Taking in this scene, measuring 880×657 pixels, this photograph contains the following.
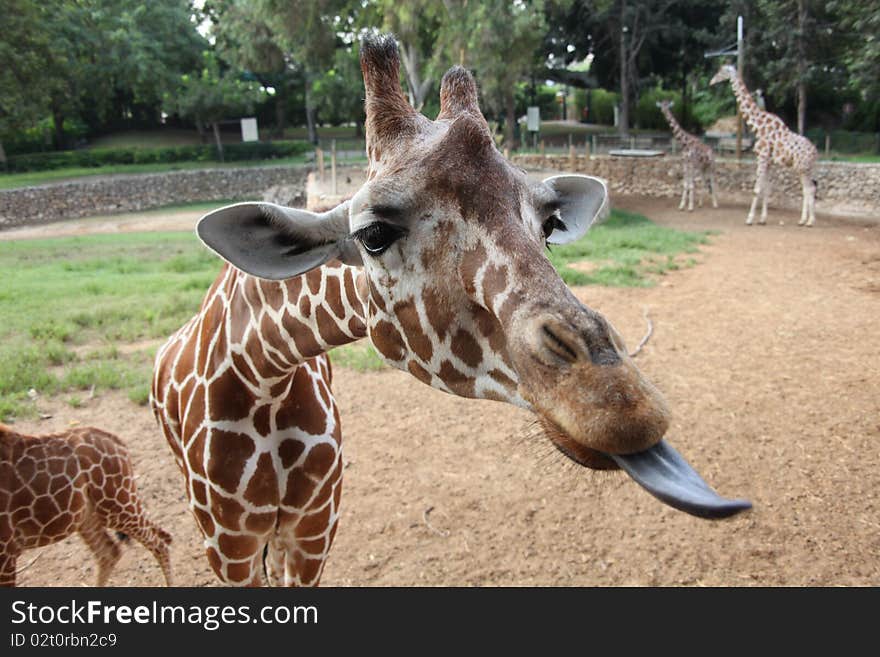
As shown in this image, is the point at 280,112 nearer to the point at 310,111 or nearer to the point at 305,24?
the point at 310,111

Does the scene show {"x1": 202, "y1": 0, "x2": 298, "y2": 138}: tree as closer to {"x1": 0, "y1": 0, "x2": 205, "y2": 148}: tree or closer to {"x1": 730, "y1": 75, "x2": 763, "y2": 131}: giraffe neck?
{"x1": 0, "y1": 0, "x2": 205, "y2": 148}: tree

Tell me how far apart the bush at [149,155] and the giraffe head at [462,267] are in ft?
98.4

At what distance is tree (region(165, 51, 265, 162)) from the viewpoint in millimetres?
30438

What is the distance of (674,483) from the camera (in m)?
1.50

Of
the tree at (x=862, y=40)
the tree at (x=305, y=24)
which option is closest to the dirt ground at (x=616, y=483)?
the tree at (x=862, y=40)

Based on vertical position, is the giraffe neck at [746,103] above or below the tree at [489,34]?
below

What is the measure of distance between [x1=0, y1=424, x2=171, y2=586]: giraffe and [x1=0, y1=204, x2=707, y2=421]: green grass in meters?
2.72

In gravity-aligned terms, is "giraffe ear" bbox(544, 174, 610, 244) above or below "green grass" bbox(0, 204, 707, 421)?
above

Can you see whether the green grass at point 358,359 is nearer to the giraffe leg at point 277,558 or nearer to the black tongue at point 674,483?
the giraffe leg at point 277,558

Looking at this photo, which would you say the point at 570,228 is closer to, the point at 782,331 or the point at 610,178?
the point at 782,331

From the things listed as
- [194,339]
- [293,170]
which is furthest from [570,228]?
[293,170]

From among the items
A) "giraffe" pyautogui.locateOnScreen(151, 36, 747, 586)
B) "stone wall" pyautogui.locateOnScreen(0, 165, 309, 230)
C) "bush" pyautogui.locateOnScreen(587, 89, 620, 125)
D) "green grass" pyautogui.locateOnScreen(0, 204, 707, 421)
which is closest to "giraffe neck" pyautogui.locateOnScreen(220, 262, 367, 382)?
"giraffe" pyautogui.locateOnScreen(151, 36, 747, 586)

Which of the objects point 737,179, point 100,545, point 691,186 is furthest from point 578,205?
point 737,179

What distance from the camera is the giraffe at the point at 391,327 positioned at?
1.65 meters
